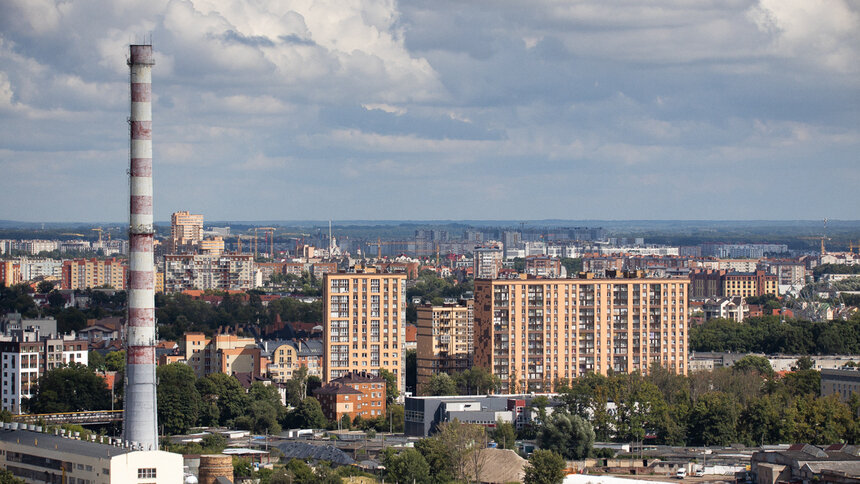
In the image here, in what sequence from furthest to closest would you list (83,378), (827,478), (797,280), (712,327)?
(797,280), (712,327), (83,378), (827,478)

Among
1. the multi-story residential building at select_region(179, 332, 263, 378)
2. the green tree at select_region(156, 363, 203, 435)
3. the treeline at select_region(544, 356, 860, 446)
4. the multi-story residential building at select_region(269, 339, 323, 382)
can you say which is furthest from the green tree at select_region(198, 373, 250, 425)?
the treeline at select_region(544, 356, 860, 446)

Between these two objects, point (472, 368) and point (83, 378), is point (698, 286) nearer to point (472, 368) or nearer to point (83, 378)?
point (472, 368)

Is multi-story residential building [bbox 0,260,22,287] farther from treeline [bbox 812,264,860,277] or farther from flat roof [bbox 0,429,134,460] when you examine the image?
flat roof [bbox 0,429,134,460]

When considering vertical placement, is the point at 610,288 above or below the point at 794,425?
above

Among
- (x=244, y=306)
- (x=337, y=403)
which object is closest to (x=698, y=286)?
(x=244, y=306)

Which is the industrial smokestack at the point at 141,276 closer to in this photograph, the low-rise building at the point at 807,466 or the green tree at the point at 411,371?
the low-rise building at the point at 807,466

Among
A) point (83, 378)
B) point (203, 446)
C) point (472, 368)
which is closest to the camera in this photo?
point (203, 446)
